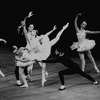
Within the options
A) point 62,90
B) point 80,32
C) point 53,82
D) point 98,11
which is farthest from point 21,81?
point 98,11

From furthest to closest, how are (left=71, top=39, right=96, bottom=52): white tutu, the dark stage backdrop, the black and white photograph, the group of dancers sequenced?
1. the dark stage backdrop
2. (left=71, top=39, right=96, bottom=52): white tutu
3. the group of dancers
4. the black and white photograph

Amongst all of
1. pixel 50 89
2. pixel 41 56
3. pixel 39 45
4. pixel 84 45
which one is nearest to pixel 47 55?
pixel 41 56

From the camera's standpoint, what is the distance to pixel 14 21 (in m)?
15.2

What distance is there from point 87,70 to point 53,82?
1.77m

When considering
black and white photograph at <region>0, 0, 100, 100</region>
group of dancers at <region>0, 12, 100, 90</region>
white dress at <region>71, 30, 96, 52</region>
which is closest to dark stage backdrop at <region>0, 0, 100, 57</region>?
black and white photograph at <region>0, 0, 100, 100</region>

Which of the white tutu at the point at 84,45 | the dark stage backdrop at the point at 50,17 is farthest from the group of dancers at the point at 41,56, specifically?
the dark stage backdrop at the point at 50,17

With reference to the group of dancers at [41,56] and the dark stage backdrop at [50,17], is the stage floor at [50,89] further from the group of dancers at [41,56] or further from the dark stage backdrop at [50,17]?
the dark stage backdrop at [50,17]

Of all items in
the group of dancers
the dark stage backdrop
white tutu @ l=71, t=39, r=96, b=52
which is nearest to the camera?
the group of dancers

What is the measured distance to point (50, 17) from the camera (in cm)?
1374

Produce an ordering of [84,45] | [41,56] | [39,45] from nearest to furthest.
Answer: [41,56] < [39,45] < [84,45]

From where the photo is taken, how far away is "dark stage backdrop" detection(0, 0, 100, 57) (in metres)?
13.0

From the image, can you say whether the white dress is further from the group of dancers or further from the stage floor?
the stage floor

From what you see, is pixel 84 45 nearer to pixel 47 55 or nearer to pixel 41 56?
pixel 47 55

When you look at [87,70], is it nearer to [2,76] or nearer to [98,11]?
[2,76]
